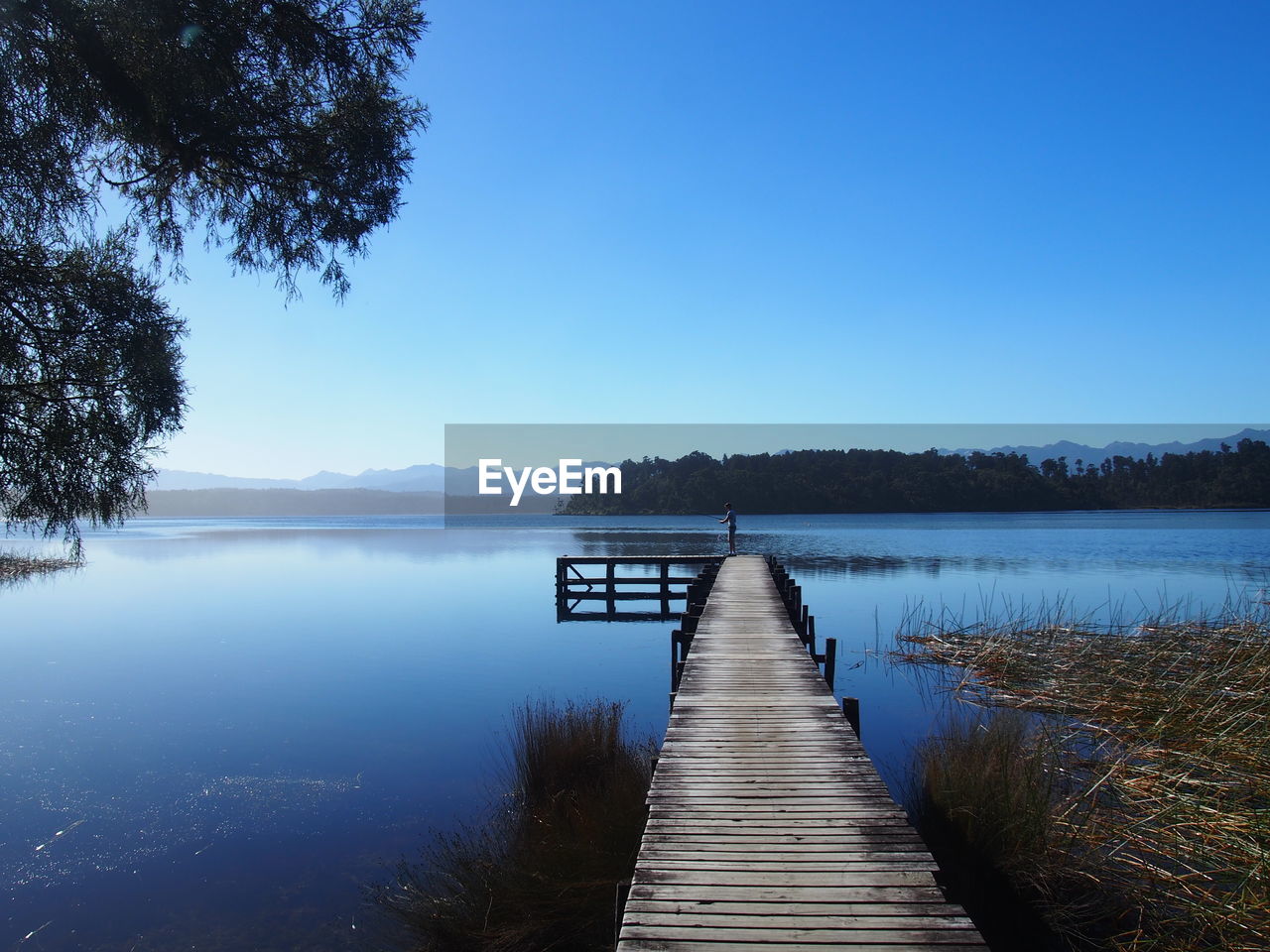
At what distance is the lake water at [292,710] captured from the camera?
7160 mm

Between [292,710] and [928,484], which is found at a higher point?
[928,484]

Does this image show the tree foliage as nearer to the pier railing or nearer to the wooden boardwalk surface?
the wooden boardwalk surface

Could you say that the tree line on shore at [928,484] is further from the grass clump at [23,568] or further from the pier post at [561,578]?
the pier post at [561,578]

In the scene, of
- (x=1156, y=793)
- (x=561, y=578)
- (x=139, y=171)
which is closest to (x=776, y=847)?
(x=1156, y=793)

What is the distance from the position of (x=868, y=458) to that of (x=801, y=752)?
387 feet

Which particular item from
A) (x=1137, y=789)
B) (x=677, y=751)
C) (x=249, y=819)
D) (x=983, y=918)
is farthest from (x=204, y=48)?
(x=1137, y=789)

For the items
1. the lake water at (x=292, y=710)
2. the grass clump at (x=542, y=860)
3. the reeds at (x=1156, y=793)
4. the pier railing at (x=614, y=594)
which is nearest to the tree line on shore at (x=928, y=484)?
the lake water at (x=292, y=710)

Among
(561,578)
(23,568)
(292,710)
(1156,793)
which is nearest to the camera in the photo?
(1156,793)

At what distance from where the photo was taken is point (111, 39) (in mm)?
5051

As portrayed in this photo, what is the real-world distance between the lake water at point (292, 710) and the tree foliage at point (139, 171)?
3.72 metres

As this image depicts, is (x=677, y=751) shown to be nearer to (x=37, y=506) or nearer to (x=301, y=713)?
(x=37, y=506)

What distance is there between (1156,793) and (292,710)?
11.9 meters

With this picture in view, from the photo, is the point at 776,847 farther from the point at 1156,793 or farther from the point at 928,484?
the point at 928,484

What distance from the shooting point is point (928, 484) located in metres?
112
